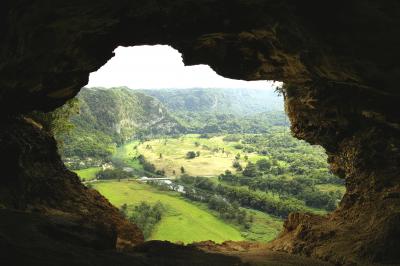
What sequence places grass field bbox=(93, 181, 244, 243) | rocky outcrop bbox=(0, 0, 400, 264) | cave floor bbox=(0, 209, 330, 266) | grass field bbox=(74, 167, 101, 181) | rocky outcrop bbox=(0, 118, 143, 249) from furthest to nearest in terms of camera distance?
grass field bbox=(74, 167, 101, 181)
grass field bbox=(93, 181, 244, 243)
rocky outcrop bbox=(0, 118, 143, 249)
rocky outcrop bbox=(0, 0, 400, 264)
cave floor bbox=(0, 209, 330, 266)

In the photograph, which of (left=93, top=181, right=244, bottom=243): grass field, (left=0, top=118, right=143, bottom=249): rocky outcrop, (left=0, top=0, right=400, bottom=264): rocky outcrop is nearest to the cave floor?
(left=0, top=118, right=143, bottom=249): rocky outcrop

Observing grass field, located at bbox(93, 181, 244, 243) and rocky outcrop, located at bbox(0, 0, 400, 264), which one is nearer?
rocky outcrop, located at bbox(0, 0, 400, 264)

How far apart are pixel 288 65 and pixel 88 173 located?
157666 mm

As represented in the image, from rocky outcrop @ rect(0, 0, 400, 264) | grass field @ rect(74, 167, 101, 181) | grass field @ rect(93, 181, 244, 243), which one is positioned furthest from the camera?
grass field @ rect(74, 167, 101, 181)

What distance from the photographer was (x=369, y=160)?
2127 cm

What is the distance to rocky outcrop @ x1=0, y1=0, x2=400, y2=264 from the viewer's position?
11.9m

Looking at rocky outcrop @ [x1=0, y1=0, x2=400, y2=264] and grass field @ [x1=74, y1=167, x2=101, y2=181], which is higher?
rocky outcrop @ [x1=0, y1=0, x2=400, y2=264]

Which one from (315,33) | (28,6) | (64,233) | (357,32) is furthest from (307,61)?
(64,233)

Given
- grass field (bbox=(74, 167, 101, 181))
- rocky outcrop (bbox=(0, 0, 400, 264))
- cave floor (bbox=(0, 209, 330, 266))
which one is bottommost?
grass field (bbox=(74, 167, 101, 181))

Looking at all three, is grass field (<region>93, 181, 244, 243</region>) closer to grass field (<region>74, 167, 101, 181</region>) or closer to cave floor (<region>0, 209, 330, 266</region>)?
grass field (<region>74, 167, 101, 181</region>)

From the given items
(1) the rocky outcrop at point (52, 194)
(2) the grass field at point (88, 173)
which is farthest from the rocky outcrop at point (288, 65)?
(2) the grass field at point (88, 173)

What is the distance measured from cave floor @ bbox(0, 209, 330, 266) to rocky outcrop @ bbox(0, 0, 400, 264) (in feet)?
12.2

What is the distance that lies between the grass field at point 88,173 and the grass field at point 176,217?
38.2ft

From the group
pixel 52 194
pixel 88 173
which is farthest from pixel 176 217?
pixel 52 194
